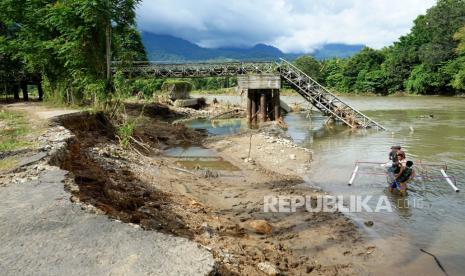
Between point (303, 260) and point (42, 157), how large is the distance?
6.26 metres

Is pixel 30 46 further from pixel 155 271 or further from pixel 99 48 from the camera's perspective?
pixel 155 271

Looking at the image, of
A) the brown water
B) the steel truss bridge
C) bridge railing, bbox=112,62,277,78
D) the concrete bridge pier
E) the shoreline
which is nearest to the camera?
the shoreline

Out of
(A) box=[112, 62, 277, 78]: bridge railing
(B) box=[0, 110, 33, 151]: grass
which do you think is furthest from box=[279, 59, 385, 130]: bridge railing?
(B) box=[0, 110, 33, 151]: grass

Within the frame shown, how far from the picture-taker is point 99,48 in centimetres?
2012

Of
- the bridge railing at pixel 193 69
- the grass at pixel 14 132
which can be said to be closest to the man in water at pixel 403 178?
the grass at pixel 14 132

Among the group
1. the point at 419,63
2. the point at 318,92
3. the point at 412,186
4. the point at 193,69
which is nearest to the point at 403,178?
the point at 412,186

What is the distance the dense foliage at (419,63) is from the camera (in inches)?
2530

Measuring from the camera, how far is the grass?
10359 mm

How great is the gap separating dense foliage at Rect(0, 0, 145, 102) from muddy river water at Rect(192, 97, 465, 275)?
32.1 ft

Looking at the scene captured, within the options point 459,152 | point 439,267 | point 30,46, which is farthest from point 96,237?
point 30,46

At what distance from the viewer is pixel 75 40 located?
19.4 meters

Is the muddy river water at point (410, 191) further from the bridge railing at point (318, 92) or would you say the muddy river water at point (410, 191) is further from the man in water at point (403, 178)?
the bridge railing at point (318, 92)

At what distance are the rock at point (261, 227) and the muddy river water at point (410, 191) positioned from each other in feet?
7.64

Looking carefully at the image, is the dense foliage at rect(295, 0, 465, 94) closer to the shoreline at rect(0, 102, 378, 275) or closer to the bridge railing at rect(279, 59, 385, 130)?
the bridge railing at rect(279, 59, 385, 130)
